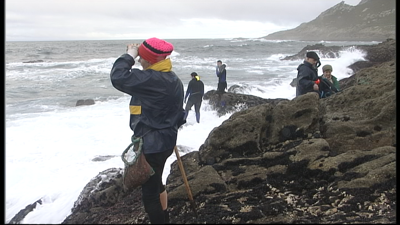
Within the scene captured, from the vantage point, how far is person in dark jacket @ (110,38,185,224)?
8.87 feet

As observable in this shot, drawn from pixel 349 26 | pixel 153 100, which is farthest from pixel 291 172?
pixel 349 26

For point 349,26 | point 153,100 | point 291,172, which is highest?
point 349,26

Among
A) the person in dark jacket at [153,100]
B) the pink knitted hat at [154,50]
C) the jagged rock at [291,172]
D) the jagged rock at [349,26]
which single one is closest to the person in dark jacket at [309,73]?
the jagged rock at [291,172]

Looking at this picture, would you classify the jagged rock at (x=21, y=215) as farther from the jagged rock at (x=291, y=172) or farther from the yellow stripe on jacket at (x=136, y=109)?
the yellow stripe on jacket at (x=136, y=109)

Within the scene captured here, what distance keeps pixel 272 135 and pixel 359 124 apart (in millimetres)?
A: 1252

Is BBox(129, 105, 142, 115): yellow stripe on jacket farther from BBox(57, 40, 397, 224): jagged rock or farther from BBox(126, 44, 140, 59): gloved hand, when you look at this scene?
BBox(57, 40, 397, 224): jagged rock

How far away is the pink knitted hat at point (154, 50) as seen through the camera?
274 cm

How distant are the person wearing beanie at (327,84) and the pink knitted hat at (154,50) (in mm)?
4617

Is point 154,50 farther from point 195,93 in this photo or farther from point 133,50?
point 195,93

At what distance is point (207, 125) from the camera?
10539 mm

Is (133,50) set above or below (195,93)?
above

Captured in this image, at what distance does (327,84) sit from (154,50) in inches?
195

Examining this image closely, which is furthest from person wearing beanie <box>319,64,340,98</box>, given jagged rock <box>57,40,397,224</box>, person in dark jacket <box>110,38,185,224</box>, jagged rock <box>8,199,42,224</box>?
jagged rock <box>8,199,42,224</box>

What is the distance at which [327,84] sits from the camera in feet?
22.6
